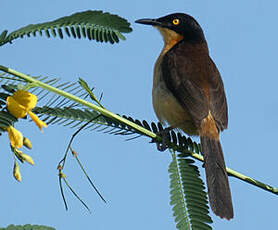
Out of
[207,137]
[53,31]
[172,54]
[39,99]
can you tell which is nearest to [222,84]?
[172,54]

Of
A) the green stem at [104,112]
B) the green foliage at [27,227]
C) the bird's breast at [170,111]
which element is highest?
the bird's breast at [170,111]

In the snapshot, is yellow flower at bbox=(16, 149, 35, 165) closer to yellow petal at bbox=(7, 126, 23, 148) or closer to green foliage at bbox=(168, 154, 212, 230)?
yellow petal at bbox=(7, 126, 23, 148)

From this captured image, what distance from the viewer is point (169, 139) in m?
3.04

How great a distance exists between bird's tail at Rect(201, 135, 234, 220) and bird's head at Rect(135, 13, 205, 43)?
2.03 metres

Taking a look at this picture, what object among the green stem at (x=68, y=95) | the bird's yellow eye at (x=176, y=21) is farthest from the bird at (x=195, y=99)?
the green stem at (x=68, y=95)

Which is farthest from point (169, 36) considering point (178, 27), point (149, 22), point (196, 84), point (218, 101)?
point (218, 101)

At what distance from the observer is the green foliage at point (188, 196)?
2.43 meters

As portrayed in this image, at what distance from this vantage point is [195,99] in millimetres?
4078

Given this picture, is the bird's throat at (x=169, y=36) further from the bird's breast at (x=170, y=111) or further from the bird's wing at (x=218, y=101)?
the bird's breast at (x=170, y=111)

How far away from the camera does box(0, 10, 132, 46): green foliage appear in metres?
2.30

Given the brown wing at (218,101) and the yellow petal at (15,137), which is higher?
the brown wing at (218,101)

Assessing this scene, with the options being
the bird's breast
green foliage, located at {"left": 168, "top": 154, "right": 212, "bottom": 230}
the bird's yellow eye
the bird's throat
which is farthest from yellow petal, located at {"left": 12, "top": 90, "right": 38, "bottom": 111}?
the bird's yellow eye

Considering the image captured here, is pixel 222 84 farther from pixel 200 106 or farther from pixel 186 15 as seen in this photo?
pixel 186 15

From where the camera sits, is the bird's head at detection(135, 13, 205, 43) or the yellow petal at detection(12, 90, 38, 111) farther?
the bird's head at detection(135, 13, 205, 43)
